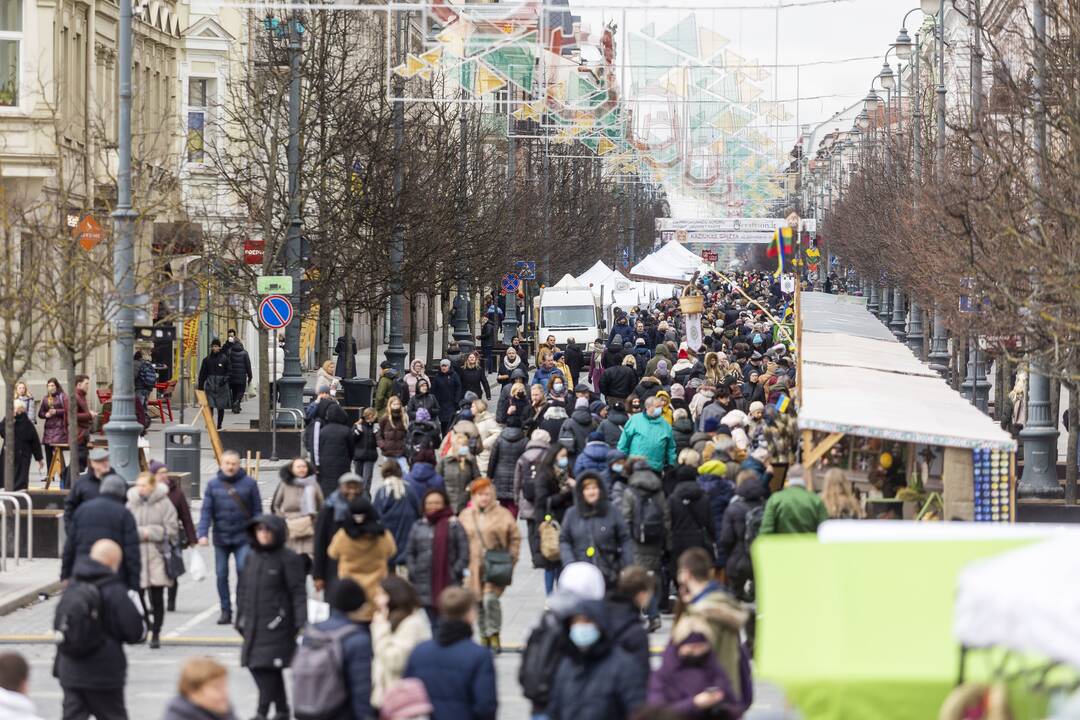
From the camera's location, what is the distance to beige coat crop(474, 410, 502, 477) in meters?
23.9

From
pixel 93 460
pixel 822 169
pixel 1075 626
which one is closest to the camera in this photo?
pixel 1075 626

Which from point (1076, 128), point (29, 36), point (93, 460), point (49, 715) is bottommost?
point (49, 715)

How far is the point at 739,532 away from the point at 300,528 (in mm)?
3389

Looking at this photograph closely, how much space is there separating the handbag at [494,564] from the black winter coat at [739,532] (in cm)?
183

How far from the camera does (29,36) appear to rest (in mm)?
35656

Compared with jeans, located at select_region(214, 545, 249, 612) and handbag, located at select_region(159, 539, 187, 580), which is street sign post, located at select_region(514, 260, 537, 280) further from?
handbag, located at select_region(159, 539, 187, 580)

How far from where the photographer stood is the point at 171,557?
58.5ft

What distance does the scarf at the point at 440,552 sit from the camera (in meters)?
16.1

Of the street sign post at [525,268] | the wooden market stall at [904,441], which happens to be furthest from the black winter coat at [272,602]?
the street sign post at [525,268]

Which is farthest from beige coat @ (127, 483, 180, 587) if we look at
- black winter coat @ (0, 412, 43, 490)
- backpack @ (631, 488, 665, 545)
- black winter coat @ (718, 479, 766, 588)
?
black winter coat @ (0, 412, 43, 490)

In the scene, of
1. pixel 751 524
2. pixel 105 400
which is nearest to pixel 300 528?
pixel 751 524

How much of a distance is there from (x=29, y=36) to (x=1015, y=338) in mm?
15681

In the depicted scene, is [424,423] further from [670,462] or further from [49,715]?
[49,715]

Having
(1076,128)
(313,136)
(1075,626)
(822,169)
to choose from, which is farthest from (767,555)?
(822,169)
